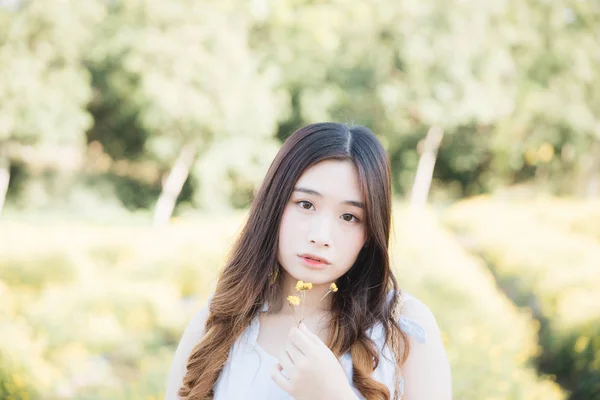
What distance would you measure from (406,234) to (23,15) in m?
5.29

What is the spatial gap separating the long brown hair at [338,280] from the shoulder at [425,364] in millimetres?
21

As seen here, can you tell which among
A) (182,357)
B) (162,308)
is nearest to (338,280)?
(182,357)

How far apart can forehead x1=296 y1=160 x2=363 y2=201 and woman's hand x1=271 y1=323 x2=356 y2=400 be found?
305mm

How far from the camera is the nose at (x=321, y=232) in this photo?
1220mm

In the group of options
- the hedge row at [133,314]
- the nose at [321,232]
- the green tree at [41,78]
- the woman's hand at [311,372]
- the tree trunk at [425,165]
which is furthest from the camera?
the tree trunk at [425,165]

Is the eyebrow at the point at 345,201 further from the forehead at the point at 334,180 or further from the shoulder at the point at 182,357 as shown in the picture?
the shoulder at the point at 182,357

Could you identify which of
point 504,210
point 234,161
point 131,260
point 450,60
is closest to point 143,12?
point 234,161

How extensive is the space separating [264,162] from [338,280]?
7283mm

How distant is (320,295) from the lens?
139 cm

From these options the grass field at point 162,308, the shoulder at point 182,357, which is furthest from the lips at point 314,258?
the grass field at point 162,308

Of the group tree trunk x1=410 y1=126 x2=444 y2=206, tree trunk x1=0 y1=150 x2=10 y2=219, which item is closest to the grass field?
tree trunk x1=0 y1=150 x2=10 y2=219

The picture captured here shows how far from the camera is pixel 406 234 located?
656 cm

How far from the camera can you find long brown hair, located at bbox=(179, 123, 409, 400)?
1271mm

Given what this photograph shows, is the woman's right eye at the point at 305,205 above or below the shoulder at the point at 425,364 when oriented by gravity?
above
